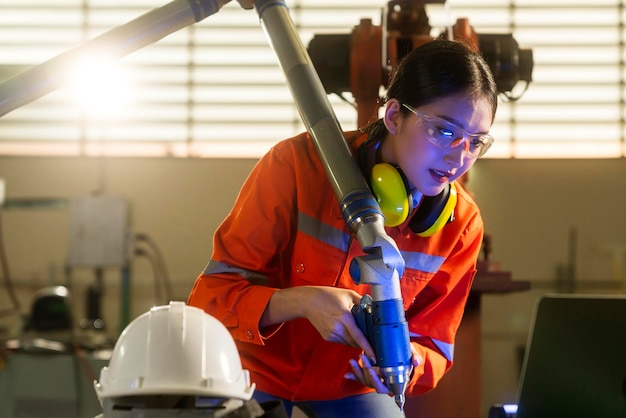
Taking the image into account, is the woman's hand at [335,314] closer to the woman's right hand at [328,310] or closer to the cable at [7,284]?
the woman's right hand at [328,310]

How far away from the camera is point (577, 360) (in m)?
1.31

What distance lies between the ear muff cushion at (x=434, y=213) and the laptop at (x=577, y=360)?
29cm

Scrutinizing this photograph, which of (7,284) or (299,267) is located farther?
(7,284)

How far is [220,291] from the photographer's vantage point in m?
1.52

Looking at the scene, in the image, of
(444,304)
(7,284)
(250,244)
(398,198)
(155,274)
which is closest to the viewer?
(398,198)

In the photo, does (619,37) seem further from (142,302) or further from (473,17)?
(142,302)

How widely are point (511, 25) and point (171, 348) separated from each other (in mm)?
3812

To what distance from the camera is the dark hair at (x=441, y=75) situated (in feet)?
4.90

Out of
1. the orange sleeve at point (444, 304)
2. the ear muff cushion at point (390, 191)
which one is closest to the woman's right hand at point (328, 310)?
the ear muff cushion at point (390, 191)

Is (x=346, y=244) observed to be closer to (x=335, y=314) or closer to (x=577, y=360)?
(x=335, y=314)

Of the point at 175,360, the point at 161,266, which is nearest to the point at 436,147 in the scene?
the point at 175,360

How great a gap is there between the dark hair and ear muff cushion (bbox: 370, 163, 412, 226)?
150mm

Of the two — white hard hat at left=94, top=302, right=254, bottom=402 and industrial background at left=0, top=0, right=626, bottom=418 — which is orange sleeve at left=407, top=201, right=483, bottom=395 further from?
industrial background at left=0, top=0, right=626, bottom=418

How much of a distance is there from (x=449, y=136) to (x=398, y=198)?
143mm
